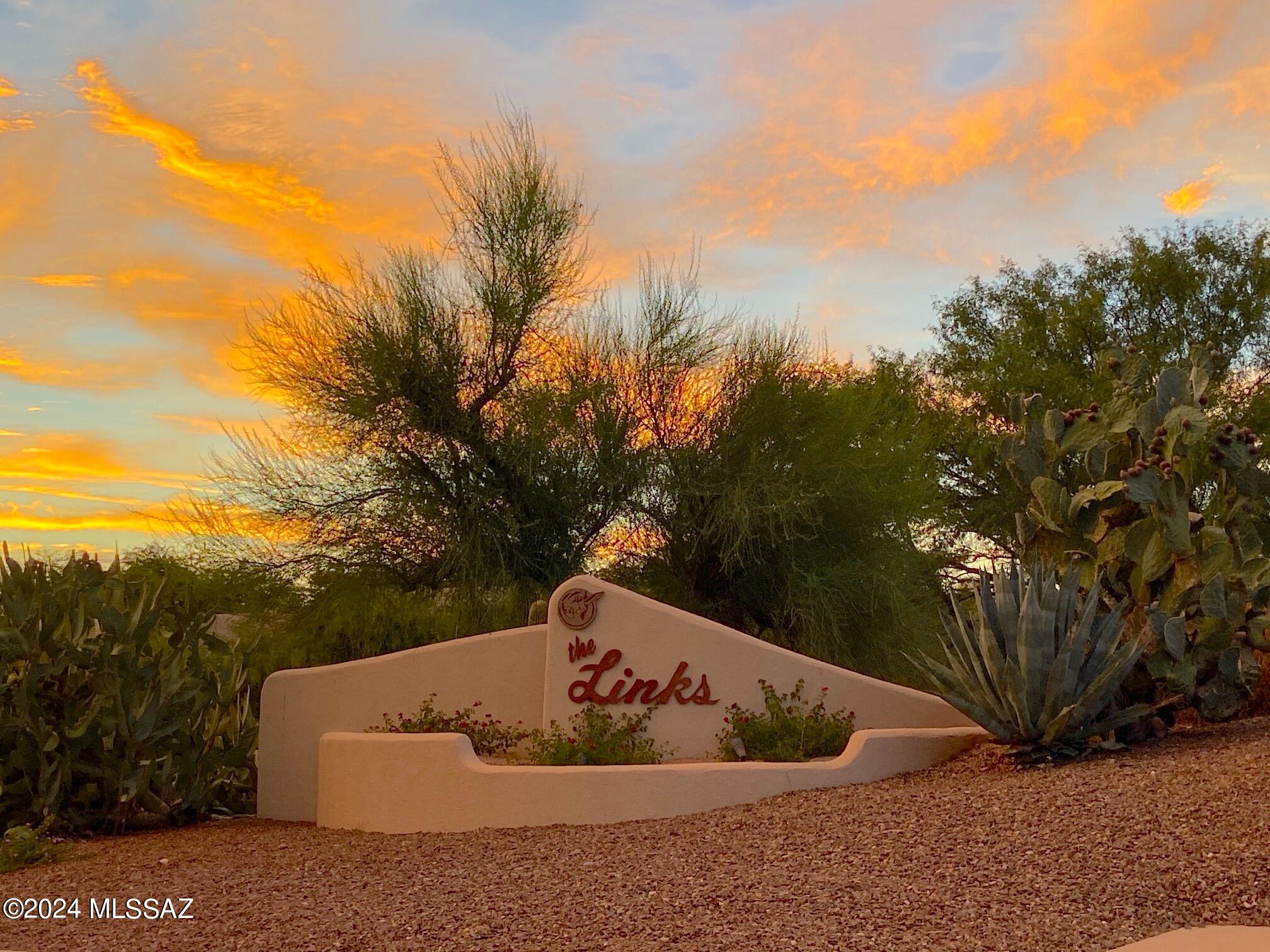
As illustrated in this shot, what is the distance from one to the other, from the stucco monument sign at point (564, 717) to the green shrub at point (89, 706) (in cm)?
108

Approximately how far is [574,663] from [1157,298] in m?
22.5

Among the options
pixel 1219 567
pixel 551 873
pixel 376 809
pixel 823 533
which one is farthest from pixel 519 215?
pixel 551 873

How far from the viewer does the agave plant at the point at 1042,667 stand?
30.2 feet

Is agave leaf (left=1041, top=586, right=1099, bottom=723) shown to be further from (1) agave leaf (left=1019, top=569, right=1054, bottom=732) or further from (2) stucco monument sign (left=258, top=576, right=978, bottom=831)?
(2) stucco monument sign (left=258, top=576, right=978, bottom=831)

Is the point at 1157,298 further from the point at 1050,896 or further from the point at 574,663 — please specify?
the point at 1050,896

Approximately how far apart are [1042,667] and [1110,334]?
69.7ft

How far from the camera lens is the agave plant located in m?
9.21

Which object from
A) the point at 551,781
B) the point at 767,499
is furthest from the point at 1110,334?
the point at 551,781

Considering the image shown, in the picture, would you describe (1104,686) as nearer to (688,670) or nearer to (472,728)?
(688,670)

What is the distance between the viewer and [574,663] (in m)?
10.9

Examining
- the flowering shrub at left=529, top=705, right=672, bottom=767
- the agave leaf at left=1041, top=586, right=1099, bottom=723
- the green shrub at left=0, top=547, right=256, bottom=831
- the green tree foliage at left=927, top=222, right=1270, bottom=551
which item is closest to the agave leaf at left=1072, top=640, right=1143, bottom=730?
the agave leaf at left=1041, top=586, right=1099, bottom=723

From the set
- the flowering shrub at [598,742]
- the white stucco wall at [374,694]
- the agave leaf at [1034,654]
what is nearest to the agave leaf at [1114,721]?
the agave leaf at [1034,654]

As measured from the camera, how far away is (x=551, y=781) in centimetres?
957

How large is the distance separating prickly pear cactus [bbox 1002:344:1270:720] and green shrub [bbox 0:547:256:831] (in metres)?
8.75
